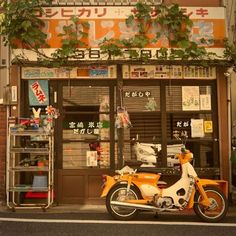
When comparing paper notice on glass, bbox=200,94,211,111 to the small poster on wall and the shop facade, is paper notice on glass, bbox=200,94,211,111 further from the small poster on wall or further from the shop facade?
the small poster on wall

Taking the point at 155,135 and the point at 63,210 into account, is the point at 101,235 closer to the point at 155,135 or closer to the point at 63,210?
the point at 63,210

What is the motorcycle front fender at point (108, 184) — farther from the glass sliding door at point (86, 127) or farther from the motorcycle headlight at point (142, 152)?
the glass sliding door at point (86, 127)

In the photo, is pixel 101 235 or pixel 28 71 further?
pixel 28 71

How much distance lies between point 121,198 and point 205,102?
150 inches

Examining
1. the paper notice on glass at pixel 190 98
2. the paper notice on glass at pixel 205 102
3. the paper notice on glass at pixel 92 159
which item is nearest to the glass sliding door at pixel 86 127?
the paper notice on glass at pixel 92 159

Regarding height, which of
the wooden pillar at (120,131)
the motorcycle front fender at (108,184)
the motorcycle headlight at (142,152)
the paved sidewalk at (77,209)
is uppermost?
the wooden pillar at (120,131)

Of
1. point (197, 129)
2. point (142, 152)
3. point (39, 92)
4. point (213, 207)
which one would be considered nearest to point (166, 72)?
point (197, 129)

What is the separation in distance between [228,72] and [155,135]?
2.44 meters

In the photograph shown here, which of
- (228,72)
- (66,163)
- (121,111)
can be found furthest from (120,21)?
(66,163)

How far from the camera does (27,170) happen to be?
10.7 metres

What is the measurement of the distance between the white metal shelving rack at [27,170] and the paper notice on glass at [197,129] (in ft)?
11.8

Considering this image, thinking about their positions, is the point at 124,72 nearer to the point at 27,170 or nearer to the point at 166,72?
the point at 166,72

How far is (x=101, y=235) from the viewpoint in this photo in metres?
7.91

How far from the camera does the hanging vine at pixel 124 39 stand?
439 inches
